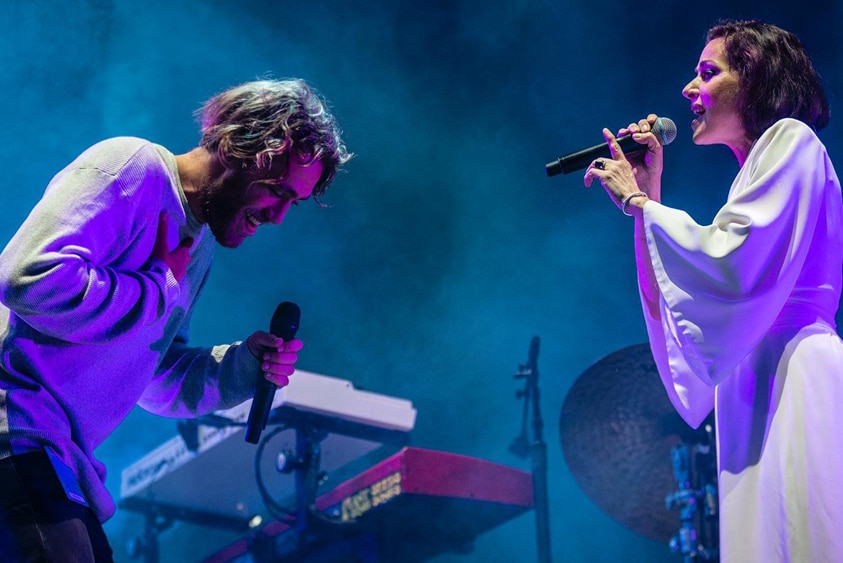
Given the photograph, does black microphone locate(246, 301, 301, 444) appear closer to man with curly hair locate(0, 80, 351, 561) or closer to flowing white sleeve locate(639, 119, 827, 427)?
man with curly hair locate(0, 80, 351, 561)

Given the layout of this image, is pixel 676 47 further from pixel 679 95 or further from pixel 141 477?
pixel 141 477

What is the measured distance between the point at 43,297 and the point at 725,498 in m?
1.43

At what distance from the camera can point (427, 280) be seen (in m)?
6.24

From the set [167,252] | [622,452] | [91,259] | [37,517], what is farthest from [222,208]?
[622,452]

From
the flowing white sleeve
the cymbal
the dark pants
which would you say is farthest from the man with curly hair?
the cymbal

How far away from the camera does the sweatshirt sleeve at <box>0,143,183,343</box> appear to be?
5.44 ft

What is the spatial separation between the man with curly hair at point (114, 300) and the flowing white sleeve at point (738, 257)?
0.96 meters

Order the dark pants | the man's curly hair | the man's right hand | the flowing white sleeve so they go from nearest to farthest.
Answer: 1. the dark pants
2. the flowing white sleeve
3. the man's right hand
4. the man's curly hair

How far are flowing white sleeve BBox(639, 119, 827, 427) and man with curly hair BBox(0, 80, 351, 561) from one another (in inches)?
37.7

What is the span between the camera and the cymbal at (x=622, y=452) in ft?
12.3

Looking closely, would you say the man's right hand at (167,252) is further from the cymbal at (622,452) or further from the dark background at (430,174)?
the dark background at (430,174)

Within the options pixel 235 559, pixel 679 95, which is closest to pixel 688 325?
pixel 235 559

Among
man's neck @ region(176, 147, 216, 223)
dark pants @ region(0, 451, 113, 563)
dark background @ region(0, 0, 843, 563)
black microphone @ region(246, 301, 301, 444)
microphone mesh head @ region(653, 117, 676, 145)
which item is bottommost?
dark pants @ region(0, 451, 113, 563)

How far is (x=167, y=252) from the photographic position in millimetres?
1996
